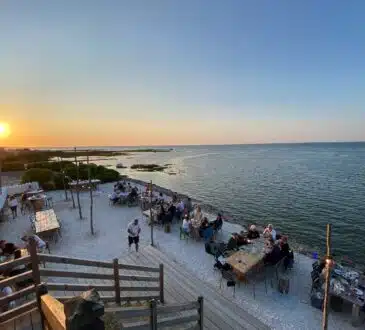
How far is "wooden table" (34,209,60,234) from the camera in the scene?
10.5 m

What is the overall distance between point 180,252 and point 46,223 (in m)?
6.03

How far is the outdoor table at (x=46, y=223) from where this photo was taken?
34.6 feet

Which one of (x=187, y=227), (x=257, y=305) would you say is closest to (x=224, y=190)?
(x=187, y=227)

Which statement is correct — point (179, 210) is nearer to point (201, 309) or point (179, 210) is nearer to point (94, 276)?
point (201, 309)

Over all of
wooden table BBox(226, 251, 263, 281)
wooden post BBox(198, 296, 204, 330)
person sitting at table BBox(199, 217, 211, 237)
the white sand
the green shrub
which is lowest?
the white sand

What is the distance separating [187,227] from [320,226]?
11025 mm

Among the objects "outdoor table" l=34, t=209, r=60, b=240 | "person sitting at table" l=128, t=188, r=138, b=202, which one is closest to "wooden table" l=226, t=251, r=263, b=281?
"outdoor table" l=34, t=209, r=60, b=240

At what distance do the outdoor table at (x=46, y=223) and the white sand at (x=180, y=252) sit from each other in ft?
2.30

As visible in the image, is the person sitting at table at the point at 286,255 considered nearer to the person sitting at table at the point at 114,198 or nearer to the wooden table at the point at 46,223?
the wooden table at the point at 46,223

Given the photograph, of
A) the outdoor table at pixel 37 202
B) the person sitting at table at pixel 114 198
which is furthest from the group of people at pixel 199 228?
the outdoor table at pixel 37 202

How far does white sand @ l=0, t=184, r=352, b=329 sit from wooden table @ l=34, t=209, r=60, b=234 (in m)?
0.71

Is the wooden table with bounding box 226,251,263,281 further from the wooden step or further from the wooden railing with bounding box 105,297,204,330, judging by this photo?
the wooden railing with bounding box 105,297,204,330

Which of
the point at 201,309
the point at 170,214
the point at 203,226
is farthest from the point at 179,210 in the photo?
the point at 201,309

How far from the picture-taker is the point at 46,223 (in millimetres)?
11188
